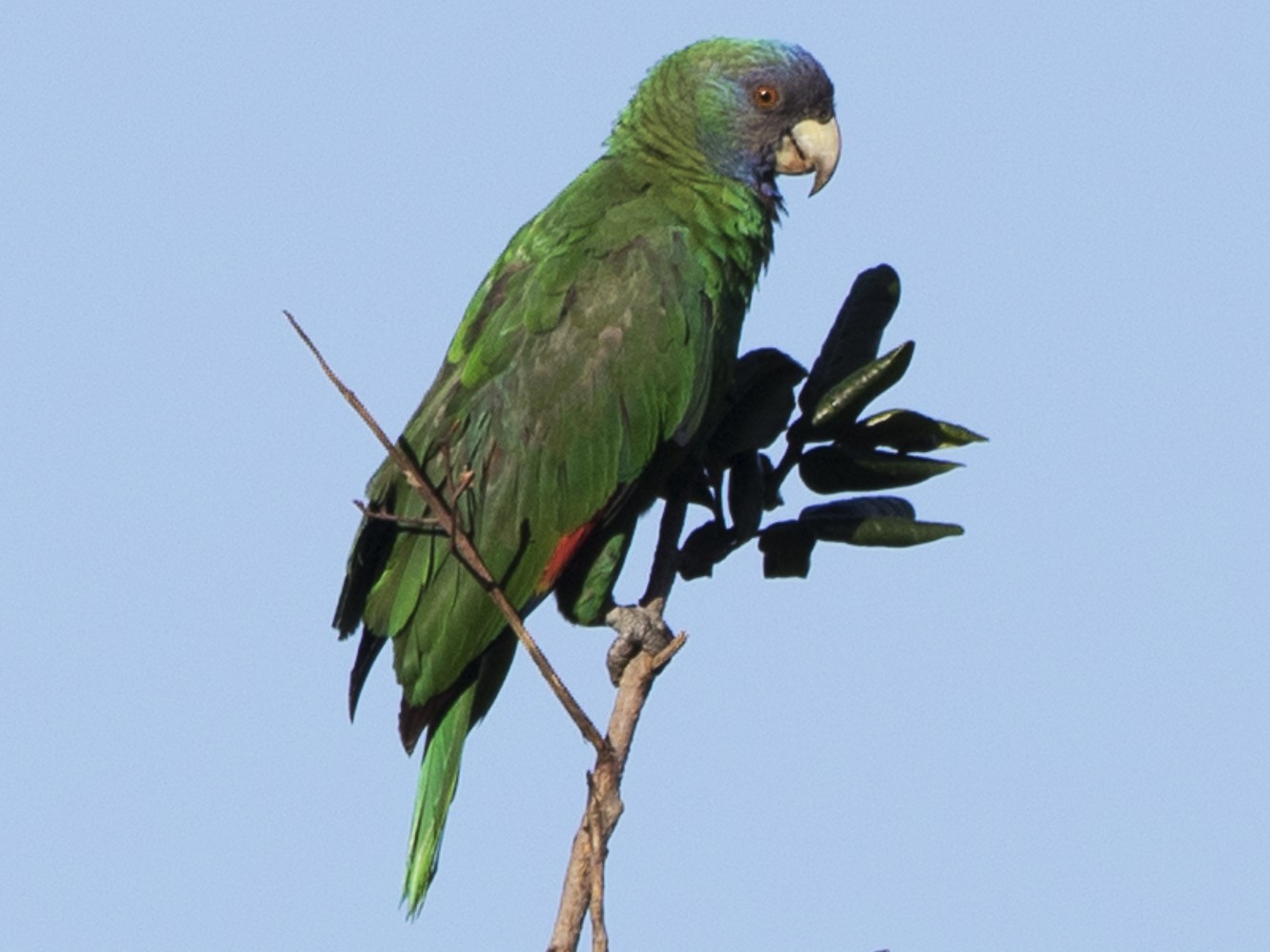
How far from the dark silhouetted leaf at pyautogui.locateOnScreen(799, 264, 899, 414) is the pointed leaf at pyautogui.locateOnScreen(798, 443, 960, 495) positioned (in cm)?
15

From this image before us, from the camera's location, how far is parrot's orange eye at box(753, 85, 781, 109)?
4805 mm

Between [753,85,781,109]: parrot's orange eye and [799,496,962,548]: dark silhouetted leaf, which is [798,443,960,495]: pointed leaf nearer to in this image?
[799,496,962,548]: dark silhouetted leaf

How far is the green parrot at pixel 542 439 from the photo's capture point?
4.25 meters

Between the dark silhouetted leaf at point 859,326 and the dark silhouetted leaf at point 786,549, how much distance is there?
32 centimetres

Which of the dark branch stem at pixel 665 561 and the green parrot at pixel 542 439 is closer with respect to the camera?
the dark branch stem at pixel 665 561

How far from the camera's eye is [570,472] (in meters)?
4.37

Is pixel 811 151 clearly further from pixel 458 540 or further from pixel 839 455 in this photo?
pixel 458 540

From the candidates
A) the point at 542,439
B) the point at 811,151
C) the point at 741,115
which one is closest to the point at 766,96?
the point at 741,115

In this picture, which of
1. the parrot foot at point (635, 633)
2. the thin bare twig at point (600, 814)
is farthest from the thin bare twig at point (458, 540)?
the parrot foot at point (635, 633)

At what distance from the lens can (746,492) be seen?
397cm

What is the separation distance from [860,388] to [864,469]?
20 centimetres

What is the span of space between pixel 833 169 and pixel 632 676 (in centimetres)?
209

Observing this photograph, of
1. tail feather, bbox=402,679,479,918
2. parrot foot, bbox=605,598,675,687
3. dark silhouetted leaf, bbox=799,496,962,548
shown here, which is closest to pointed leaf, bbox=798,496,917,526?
dark silhouetted leaf, bbox=799,496,962,548

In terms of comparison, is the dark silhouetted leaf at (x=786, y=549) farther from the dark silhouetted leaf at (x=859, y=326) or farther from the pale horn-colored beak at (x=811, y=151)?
the pale horn-colored beak at (x=811, y=151)
